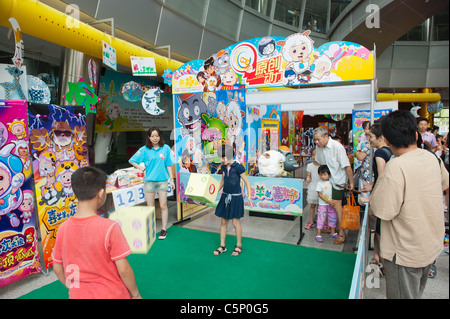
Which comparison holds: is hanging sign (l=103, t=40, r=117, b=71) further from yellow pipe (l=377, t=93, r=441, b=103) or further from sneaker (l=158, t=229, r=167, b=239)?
yellow pipe (l=377, t=93, r=441, b=103)

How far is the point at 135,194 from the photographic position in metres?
5.00

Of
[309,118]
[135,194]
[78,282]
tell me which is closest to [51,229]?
[135,194]

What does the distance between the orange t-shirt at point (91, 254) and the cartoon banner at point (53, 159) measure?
7.74 ft

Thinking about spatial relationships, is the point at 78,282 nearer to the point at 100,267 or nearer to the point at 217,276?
the point at 100,267

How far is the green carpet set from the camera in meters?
3.20

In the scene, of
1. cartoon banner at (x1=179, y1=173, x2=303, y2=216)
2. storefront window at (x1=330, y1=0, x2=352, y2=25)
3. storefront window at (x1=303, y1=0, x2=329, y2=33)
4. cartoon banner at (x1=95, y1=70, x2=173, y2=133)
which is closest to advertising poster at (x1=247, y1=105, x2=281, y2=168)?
cartoon banner at (x1=179, y1=173, x2=303, y2=216)

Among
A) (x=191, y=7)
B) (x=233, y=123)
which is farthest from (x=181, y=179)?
(x=191, y=7)

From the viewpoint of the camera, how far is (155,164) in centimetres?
486

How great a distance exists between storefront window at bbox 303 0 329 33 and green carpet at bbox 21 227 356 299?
1454 centimetres

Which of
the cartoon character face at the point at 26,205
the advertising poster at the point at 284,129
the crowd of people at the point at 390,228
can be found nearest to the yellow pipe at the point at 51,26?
the cartoon character face at the point at 26,205

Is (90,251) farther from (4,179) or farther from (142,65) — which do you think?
(142,65)

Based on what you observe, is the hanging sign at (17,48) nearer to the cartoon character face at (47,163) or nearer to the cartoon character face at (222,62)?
the cartoon character face at (47,163)

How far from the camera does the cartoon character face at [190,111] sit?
6009mm

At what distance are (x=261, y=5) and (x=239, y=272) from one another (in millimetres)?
12274
